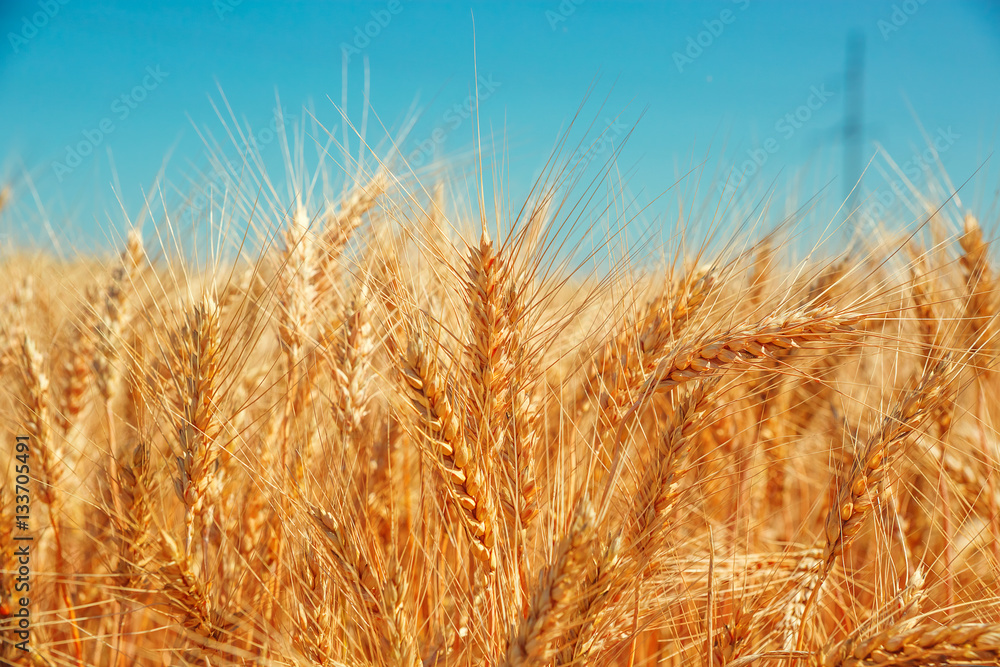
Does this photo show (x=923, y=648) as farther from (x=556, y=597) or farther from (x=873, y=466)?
(x=556, y=597)

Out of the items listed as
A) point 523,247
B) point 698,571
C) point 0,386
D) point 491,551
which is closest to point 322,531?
point 491,551

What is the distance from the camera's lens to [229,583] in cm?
149

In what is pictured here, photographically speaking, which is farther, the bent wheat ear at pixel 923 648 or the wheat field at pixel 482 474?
the wheat field at pixel 482 474

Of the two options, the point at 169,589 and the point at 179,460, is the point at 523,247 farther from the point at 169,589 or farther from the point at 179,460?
the point at 169,589

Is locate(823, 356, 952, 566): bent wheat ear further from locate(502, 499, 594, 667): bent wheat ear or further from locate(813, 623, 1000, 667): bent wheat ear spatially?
locate(502, 499, 594, 667): bent wheat ear

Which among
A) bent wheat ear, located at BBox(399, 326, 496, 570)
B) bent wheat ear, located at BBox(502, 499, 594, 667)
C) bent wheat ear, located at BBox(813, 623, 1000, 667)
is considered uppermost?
bent wheat ear, located at BBox(399, 326, 496, 570)

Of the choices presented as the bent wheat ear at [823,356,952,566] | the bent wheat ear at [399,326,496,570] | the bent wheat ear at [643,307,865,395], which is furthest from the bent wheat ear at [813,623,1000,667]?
the bent wheat ear at [399,326,496,570]

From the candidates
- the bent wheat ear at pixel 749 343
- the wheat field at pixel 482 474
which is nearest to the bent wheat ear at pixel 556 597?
the wheat field at pixel 482 474

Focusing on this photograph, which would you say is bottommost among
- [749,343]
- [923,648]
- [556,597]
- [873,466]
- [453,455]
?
[923,648]

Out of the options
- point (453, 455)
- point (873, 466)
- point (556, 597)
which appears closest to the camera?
point (556, 597)

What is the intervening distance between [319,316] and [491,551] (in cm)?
98

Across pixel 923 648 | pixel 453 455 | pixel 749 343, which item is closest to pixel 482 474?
pixel 453 455

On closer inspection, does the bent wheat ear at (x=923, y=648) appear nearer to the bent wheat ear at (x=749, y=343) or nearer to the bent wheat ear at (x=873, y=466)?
the bent wheat ear at (x=873, y=466)

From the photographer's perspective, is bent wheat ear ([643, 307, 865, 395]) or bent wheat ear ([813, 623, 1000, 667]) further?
bent wheat ear ([643, 307, 865, 395])
